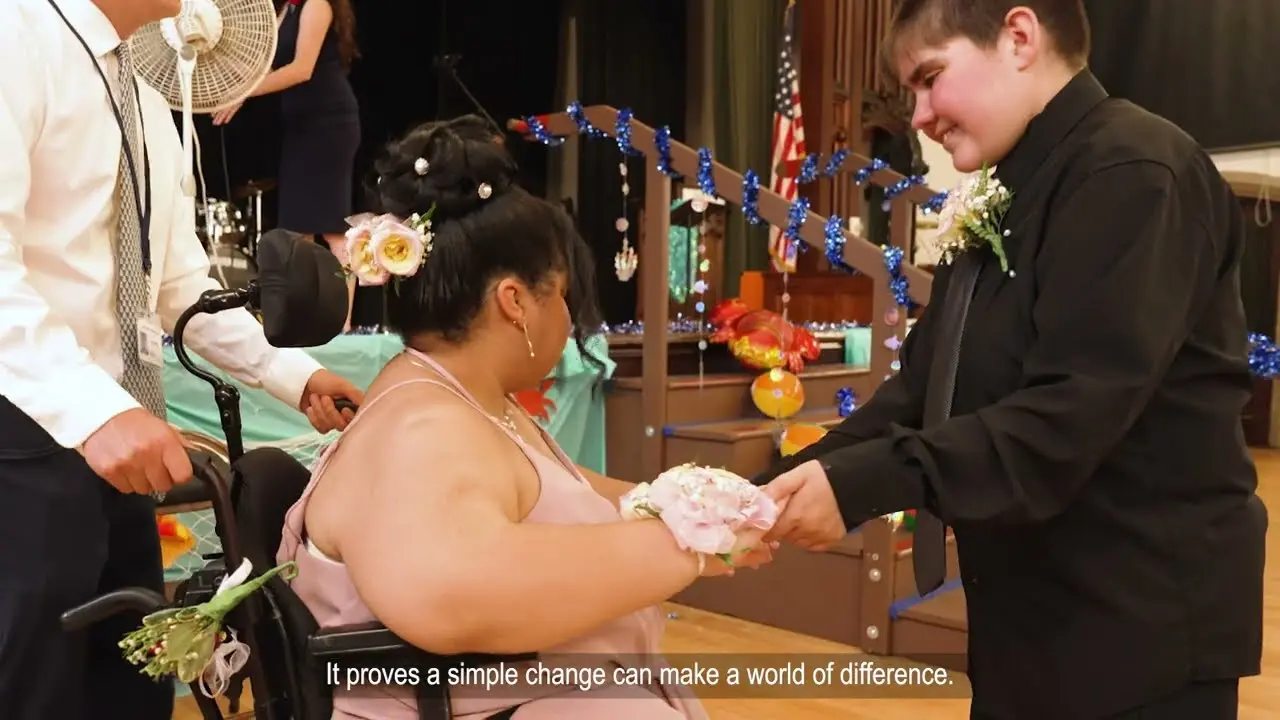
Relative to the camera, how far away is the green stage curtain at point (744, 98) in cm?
776

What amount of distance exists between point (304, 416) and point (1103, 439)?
2.32 m

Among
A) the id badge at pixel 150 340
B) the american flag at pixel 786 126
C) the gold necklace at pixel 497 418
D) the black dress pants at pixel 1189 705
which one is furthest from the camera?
the american flag at pixel 786 126

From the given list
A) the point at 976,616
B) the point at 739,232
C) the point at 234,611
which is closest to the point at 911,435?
the point at 976,616

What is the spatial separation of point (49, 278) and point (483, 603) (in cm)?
75

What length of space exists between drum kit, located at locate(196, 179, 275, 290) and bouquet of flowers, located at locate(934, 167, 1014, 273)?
13.6ft

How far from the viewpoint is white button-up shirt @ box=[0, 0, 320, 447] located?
119 cm

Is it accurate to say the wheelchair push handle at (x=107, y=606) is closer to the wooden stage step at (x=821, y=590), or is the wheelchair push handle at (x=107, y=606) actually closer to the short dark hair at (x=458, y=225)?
the short dark hair at (x=458, y=225)

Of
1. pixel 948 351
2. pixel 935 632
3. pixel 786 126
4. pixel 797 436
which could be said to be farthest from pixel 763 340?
pixel 786 126

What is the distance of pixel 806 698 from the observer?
2814 mm

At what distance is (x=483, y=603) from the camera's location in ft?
3.58

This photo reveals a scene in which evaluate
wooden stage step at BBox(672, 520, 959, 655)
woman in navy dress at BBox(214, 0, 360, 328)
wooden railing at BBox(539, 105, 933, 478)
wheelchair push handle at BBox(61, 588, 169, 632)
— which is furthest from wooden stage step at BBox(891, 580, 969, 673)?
wheelchair push handle at BBox(61, 588, 169, 632)

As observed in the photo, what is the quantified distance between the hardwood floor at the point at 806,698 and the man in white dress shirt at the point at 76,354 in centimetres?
150

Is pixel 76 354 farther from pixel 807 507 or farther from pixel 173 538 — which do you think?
pixel 173 538

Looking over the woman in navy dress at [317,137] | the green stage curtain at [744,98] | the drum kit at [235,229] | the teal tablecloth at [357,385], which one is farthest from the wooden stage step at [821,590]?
the green stage curtain at [744,98]
